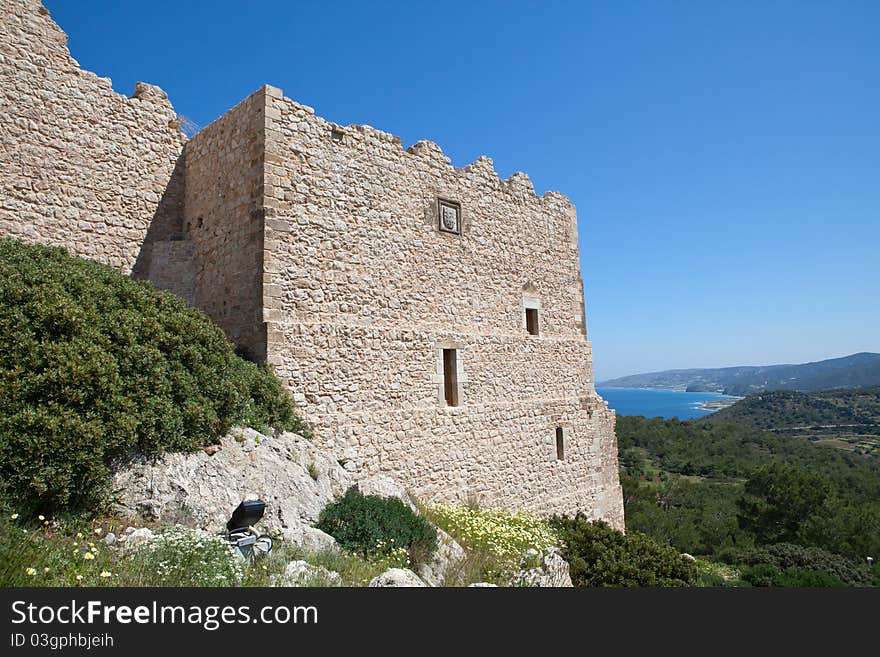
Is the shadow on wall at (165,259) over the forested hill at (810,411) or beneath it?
over

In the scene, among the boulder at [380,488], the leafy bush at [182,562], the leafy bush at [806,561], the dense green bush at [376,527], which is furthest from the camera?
the leafy bush at [806,561]

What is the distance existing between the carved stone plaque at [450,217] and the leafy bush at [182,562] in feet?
25.1

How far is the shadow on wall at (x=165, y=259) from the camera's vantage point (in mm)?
9750

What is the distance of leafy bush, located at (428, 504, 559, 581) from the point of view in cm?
746

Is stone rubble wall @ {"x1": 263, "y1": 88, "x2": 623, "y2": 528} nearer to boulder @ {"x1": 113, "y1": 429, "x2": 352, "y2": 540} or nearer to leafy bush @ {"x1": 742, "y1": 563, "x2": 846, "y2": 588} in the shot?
boulder @ {"x1": 113, "y1": 429, "x2": 352, "y2": 540}

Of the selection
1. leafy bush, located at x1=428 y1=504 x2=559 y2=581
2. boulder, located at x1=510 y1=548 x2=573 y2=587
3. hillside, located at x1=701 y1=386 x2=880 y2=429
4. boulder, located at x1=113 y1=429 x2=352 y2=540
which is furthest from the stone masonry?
hillside, located at x1=701 y1=386 x2=880 y2=429

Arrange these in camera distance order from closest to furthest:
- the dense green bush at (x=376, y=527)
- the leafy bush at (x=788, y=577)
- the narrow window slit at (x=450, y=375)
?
the dense green bush at (x=376, y=527) < the narrow window slit at (x=450, y=375) < the leafy bush at (x=788, y=577)

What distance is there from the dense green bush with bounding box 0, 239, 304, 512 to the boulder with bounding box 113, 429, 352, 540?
221mm

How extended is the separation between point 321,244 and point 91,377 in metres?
4.49

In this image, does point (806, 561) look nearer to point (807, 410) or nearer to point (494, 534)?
point (494, 534)

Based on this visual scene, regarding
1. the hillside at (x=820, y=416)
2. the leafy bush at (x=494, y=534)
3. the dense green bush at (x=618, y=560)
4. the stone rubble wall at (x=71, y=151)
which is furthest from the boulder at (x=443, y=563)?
the hillside at (x=820, y=416)

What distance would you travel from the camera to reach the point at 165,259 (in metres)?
9.84

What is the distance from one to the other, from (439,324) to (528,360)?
9.32 ft

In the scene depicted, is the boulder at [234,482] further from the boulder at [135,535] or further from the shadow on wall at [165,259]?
the shadow on wall at [165,259]
